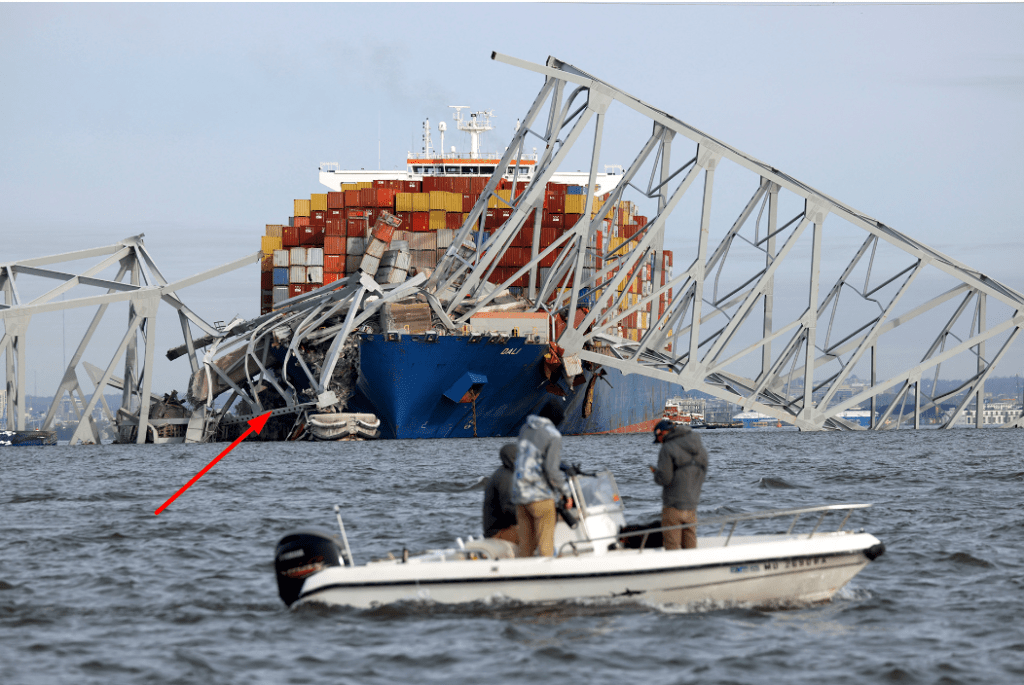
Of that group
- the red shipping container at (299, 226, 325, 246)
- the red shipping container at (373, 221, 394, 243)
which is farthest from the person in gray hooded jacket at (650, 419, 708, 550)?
the red shipping container at (299, 226, 325, 246)

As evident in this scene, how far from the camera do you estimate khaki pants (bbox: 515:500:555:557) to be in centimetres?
1033

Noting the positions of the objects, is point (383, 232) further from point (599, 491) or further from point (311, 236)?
point (599, 491)

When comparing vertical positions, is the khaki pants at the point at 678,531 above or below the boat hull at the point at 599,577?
above

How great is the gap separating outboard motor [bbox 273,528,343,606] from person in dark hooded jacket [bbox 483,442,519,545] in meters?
1.52

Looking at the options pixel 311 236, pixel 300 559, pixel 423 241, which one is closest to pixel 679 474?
pixel 300 559

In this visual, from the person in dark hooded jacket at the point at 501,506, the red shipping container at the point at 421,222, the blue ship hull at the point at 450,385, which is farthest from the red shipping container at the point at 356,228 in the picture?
the person in dark hooded jacket at the point at 501,506

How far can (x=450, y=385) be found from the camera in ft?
158

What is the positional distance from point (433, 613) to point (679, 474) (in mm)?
2639

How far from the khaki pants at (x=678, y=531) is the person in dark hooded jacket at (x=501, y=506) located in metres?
1.45

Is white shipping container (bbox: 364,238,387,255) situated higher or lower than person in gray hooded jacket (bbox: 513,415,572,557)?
higher

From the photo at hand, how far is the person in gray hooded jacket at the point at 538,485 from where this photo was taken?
10.0 metres

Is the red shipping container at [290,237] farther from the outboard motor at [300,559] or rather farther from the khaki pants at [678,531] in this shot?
the khaki pants at [678,531]

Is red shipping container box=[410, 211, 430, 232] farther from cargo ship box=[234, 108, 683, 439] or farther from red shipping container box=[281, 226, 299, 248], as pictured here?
red shipping container box=[281, 226, 299, 248]

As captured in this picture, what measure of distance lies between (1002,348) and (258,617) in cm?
4414
